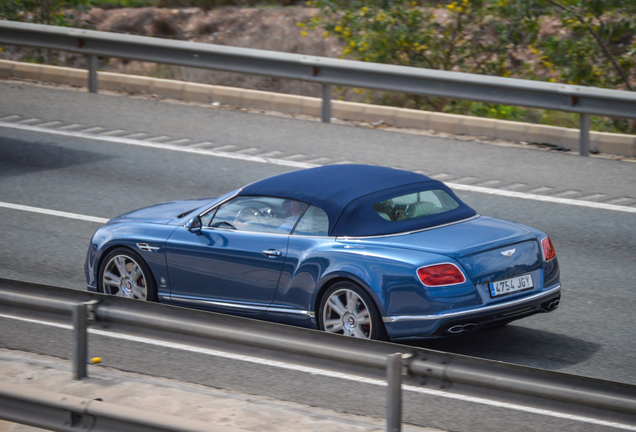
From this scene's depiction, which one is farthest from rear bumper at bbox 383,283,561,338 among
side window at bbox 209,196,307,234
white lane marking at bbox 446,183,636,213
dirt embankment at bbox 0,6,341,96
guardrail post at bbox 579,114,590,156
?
dirt embankment at bbox 0,6,341,96

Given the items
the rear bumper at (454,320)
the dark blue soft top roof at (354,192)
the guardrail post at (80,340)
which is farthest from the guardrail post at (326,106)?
the guardrail post at (80,340)

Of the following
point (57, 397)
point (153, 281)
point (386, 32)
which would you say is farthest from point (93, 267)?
point (386, 32)

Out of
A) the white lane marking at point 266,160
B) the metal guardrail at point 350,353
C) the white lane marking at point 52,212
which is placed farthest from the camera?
the white lane marking at point 266,160

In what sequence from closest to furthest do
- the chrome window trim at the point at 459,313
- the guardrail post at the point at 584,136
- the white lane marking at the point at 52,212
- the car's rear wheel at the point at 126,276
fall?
the chrome window trim at the point at 459,313 < the car's rear wheel at the point at 126,276 < the white lane marking at the point at 52,212 < the guardrail post at the point at 584,136

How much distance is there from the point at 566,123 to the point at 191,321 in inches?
434

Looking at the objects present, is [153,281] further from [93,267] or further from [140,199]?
[140,199]

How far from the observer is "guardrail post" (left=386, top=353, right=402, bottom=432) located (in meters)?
4.69

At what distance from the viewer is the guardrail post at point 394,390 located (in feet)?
15.4

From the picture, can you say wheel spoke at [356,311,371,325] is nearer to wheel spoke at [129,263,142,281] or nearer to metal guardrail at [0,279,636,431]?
metal guardrail at [0,279,636,431]

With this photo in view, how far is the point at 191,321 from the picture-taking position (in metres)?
5.40

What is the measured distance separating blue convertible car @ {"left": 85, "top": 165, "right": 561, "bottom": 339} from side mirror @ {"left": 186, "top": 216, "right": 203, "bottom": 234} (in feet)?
0.04

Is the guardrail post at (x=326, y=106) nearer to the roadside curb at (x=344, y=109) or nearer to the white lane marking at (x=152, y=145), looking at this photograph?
the roadside curb at (x=344, y=109)

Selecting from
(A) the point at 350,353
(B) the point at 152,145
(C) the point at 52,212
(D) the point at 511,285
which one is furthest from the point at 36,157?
(A) the point at 350,353

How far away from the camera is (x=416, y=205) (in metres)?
7.32
